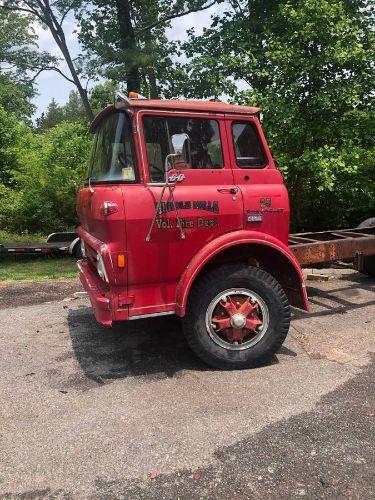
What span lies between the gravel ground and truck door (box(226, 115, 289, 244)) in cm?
132

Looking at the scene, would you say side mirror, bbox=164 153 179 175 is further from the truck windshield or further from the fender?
the fender

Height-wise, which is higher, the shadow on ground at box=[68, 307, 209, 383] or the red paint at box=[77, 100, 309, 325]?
the red paint at box=[77, 100, 309, 325]

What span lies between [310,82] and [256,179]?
18.8 feet

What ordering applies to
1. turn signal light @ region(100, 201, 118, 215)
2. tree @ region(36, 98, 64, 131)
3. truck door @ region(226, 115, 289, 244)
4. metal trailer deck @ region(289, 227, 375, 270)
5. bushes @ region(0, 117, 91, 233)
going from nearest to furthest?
turn signal light @ region(100, 201, 118, 215), truck door @ region(226, 115, 289, 244), metal trailer deck @ region(289, 227, 375, 270), bushes @ region(0, 117, 91, 233), tree @ region(36, 98, 64, 131)

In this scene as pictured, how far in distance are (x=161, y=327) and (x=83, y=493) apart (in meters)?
2.88

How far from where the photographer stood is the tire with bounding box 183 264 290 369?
13.7ft

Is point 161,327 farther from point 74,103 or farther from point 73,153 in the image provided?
point 74,103

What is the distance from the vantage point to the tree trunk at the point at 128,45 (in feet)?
44.9

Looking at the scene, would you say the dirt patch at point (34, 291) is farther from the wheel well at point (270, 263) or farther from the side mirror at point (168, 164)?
the side mirror at point (168, 164)

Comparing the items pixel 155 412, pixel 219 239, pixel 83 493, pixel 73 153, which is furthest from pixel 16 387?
pixel 73 153

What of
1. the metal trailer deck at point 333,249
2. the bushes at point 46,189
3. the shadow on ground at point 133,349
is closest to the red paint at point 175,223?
the shadow on ground at point 133,349

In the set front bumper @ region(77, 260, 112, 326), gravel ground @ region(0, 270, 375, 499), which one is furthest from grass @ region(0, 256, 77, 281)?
front bumper @ region(77, 260, 112, 326)

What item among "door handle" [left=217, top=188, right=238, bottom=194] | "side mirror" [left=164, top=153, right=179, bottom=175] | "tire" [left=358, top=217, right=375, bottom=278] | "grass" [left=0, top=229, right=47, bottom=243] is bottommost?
"tire" [left=358, top=217, right=375, bottom=278]

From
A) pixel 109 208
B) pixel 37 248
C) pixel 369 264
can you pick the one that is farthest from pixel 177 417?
pixel 37 248
